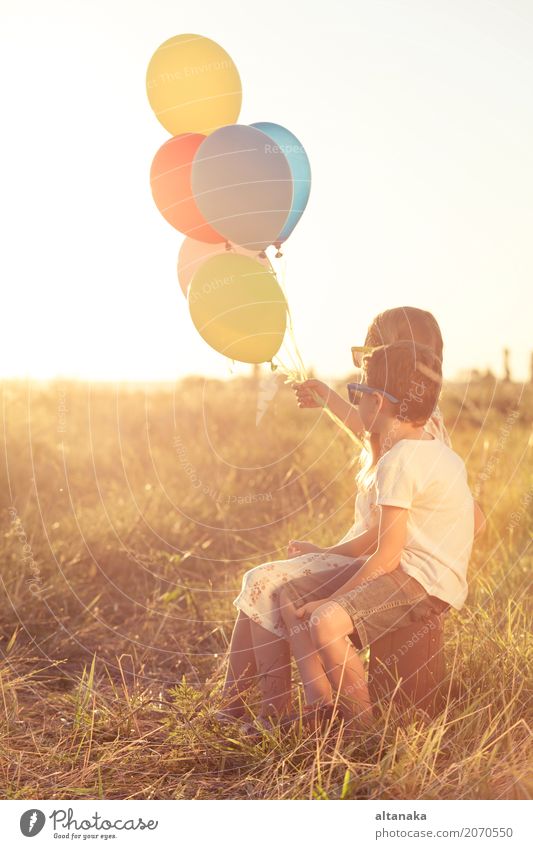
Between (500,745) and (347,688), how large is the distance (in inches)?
18.9

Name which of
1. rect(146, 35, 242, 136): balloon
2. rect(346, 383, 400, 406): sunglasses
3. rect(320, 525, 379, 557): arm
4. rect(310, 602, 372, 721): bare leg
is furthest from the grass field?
rect(146, 35, 242, 136): balloon

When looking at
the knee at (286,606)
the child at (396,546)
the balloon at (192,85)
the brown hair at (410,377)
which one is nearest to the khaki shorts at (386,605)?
the child at (396,546)

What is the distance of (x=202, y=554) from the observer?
15.8 ft

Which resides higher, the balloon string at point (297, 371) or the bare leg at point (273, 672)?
the balloon string at point (297, 371)

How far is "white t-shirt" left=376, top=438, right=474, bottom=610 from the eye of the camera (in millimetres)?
2498

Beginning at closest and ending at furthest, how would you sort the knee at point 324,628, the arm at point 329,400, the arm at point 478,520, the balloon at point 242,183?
the knee at point 324,628 → the arm at point 478,520 → the balloon at point 242,183 → the arm at point 329,400

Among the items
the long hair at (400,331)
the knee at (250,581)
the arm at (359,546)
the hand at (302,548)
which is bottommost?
the knee at (250,581)

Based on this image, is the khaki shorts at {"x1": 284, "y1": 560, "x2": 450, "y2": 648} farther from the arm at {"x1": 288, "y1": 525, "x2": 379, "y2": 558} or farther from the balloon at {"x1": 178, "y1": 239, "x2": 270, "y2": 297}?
the balloon at {"x1": 178, "y1": 239, "x2": 270, "y2": 297}

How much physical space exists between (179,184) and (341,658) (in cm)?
172

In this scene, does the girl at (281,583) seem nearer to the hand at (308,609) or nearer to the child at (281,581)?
the child at (281,581)

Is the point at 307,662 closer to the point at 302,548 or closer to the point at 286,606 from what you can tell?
the point at 286,606

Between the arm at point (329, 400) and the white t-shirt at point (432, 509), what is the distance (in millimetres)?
498

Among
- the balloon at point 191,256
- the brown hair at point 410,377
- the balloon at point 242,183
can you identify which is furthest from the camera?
the balloon at point 191,256

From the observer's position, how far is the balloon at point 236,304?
9.83ft
